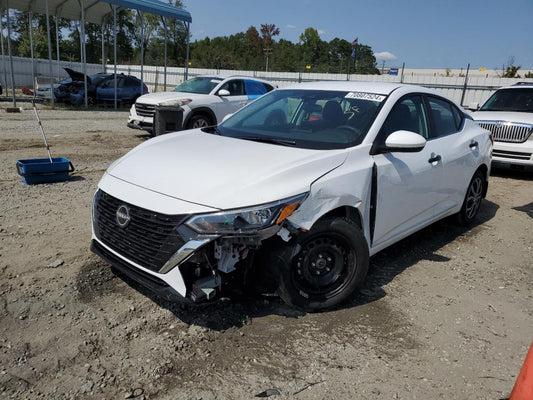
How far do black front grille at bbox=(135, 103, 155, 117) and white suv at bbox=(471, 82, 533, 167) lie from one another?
7419 mm

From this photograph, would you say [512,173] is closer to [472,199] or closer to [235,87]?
[472,199]

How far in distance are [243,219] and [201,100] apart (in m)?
8.32

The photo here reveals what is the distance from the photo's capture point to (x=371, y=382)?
2525mm

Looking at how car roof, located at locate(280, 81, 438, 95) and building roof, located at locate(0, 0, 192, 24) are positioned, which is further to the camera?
building roof, located at locate(0, 0, 192, 24)

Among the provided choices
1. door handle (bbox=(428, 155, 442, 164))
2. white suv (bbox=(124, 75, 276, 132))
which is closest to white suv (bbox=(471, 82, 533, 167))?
door handle (bbox=(428, 155, 442, 164))

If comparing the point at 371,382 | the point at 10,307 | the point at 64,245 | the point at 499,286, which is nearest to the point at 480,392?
the point at 371,382

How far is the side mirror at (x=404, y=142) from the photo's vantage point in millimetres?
3418

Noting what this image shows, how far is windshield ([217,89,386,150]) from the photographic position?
140 inches

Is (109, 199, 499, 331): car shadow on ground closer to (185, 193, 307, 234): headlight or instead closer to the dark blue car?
(185, 193, 307, 234): headlight

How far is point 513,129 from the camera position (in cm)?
834

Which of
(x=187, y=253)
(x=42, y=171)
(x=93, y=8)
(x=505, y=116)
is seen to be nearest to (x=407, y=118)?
(x=187, y=253)

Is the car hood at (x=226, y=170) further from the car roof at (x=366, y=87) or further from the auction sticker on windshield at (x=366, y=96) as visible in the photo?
the car roof at (x=366, y=87)

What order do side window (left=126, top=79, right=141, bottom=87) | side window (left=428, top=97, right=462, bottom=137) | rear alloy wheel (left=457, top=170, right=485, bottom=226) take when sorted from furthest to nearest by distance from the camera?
side window (left=126, top=79, right=141, bottom=87) → rear alloy wheel (left=457, top=170, right=485, bottom=226) → side window (left=428, top=97, right=462, bottom=137)

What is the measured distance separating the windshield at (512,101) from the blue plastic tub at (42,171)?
28.6 ft
